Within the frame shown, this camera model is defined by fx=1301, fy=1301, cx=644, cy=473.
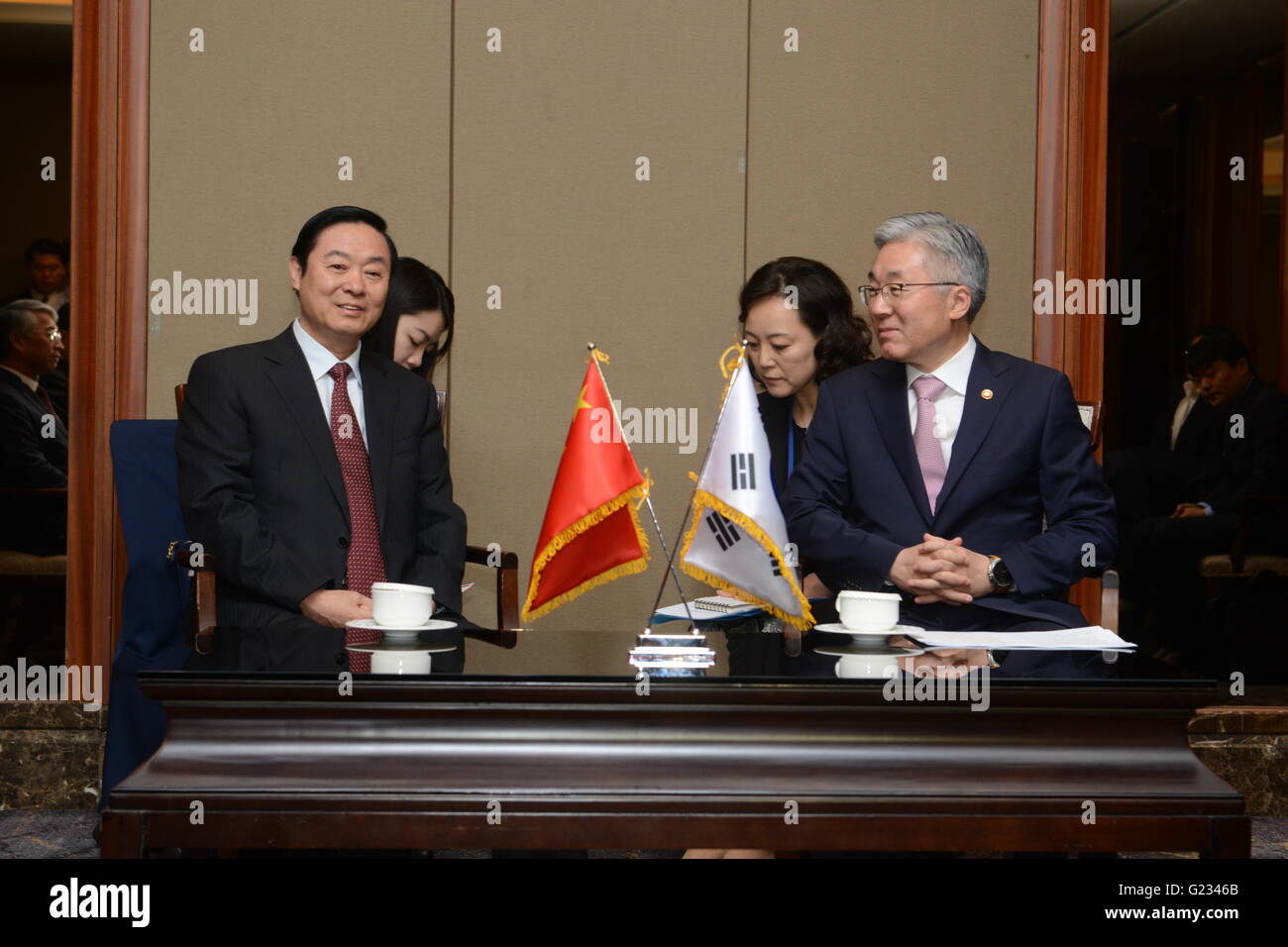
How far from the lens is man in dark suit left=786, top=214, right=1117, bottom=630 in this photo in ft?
8.58

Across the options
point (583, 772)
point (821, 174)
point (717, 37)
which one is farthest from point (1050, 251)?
point (583, 772)

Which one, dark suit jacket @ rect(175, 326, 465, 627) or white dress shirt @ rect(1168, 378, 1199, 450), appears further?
white dress shirt @ rect(1168, 378, 1199, 450)

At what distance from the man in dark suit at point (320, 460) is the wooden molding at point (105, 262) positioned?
3.06 ft

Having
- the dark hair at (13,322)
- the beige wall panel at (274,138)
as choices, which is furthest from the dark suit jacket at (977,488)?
the dark hair at (13,322)

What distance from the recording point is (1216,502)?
17.2 feet

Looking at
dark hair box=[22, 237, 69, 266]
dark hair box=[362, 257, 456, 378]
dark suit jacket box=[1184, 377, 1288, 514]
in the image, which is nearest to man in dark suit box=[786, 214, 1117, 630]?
dark hair box=[362, 257, 456, 378]

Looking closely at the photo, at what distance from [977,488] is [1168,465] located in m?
3.29

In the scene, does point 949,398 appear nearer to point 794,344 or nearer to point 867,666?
point 794,344

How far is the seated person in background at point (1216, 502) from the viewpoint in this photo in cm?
478

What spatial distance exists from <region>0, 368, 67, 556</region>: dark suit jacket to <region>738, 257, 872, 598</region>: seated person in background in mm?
2781

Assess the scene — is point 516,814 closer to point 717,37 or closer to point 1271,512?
point 717,37

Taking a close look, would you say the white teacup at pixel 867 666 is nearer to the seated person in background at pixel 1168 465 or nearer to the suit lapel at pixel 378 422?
the suit lapel at pixel 378 422

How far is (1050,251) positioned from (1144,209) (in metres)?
2.96

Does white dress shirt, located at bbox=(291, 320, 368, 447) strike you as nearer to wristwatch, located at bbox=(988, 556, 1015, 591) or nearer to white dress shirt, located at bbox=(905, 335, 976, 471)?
white dress shirt, located at bbox=(905, 335, 976, 471)
